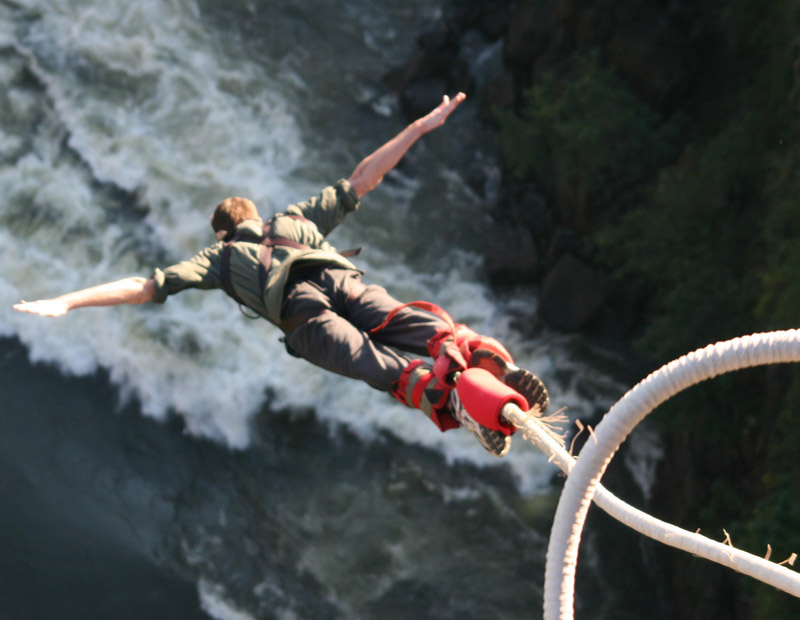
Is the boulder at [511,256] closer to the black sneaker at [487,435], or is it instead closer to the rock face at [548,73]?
the rock face at [548,73]

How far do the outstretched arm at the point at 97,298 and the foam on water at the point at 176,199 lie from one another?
454 cm

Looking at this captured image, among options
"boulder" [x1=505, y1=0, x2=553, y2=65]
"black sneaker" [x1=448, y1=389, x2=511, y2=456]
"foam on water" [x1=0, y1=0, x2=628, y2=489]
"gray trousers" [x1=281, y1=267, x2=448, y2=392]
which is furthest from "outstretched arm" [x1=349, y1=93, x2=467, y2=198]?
"boulder" [x1=505, y1=0, x2=553, y2=65]

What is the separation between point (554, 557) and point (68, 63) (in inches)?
384

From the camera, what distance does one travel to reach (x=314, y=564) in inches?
309

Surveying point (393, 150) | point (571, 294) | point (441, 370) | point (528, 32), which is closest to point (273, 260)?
point (393, 150)

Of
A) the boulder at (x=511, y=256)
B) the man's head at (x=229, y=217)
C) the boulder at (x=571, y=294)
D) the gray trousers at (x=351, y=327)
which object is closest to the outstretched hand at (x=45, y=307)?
the gray trousers at (x=351, y=327)

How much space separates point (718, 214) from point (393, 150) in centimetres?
422

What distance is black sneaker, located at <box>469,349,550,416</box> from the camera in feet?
11.4

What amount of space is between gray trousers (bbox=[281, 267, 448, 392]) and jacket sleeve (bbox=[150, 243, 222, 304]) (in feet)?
1.23

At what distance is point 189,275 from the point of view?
4.27 m

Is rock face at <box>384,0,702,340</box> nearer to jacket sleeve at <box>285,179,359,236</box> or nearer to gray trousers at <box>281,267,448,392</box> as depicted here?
jacket sleeve at <box>285,179,359,236</box>

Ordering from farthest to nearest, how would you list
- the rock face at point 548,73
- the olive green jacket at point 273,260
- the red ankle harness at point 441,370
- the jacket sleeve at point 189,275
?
the rock face at point 548,73
the olive green jacket at point 273,260
the jacket sleeve at point 189,275
the red ankle harness at point 441,370

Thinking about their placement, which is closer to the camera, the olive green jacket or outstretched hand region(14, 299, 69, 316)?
outstretched hand region(14, 299, 69, 316)

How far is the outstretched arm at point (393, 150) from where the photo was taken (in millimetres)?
4590
